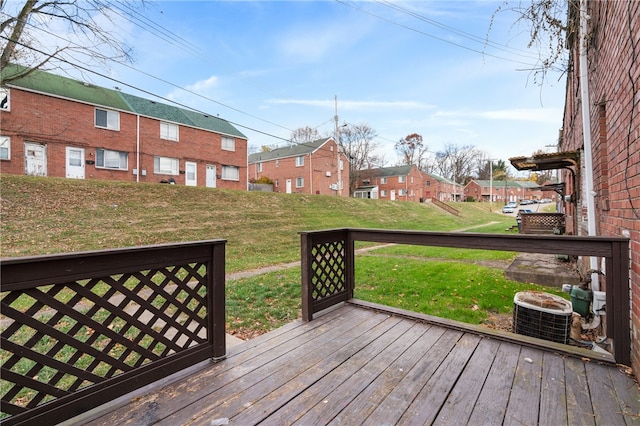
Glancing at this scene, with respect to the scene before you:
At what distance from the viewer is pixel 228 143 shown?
837 inches

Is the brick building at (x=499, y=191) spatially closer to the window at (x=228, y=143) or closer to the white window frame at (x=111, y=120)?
the window at (x=228, y=143)

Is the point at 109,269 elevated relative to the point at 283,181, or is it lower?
lower

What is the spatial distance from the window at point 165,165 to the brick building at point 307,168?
11.4 meters

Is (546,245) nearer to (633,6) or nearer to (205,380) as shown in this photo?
(633,6)

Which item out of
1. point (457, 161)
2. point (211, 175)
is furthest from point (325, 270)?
point (457, 161)

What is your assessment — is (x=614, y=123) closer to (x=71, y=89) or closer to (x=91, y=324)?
(x=91, y=324)

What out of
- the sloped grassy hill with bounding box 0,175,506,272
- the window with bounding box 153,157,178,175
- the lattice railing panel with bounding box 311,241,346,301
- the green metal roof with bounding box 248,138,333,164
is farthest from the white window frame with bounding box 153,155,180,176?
the lattice railing panel with bounding box 311,241,346,301

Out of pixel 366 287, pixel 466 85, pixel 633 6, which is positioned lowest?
pixel 366 287

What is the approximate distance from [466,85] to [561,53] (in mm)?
7167

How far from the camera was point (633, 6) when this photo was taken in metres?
1.95

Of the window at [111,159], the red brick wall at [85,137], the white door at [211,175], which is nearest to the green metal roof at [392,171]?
the white door at [211,175]

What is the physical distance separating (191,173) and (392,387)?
19571 millimetres

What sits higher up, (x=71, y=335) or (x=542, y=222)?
(x=542, y=222)

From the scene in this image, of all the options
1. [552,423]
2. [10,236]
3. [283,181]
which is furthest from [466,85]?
[283,181]
